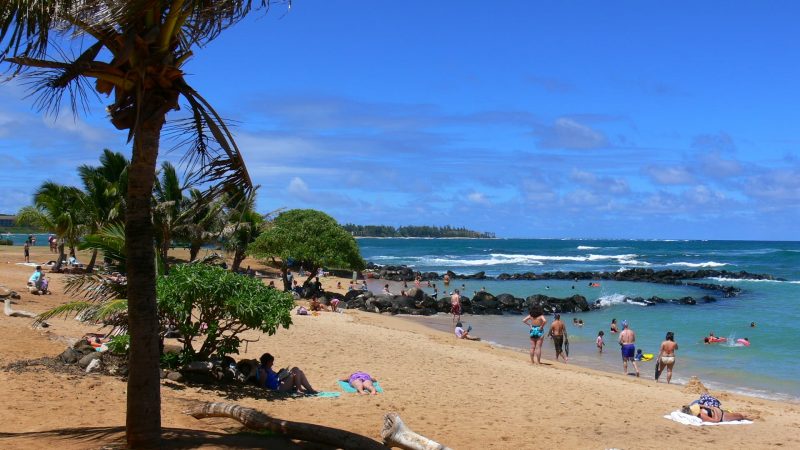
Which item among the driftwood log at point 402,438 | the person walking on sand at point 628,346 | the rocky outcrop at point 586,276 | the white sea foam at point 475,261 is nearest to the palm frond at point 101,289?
the driftwood log at point 402,438

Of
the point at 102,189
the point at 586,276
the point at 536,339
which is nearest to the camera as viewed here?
the point at 536,339

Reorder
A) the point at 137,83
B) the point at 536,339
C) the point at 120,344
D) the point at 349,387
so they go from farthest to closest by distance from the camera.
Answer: the point at 536,339 < the point at 349,387 < the point at 120,344 < the point at 137,83

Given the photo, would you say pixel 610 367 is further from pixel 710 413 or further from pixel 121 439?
pixel 121 439

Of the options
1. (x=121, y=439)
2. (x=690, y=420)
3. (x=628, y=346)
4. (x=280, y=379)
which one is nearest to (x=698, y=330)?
(x=628, y=346)

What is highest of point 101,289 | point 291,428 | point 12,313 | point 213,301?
point 101,289

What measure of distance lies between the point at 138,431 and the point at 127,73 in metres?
2.85

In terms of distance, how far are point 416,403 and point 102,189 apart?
2075 cm

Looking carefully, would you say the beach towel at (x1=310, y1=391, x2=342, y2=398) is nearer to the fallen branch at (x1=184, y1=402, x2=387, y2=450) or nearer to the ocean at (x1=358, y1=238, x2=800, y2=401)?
the fallen branch at (x1=184, y1=402, x2=387, y2=450)

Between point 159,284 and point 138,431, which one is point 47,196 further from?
point 138,431

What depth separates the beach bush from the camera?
30.7 ft

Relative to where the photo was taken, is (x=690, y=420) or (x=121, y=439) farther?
(x=690, y=420)

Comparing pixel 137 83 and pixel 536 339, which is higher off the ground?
pixel 137 83

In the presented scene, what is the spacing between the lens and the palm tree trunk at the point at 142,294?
5.38 m

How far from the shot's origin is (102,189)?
1061 inches
